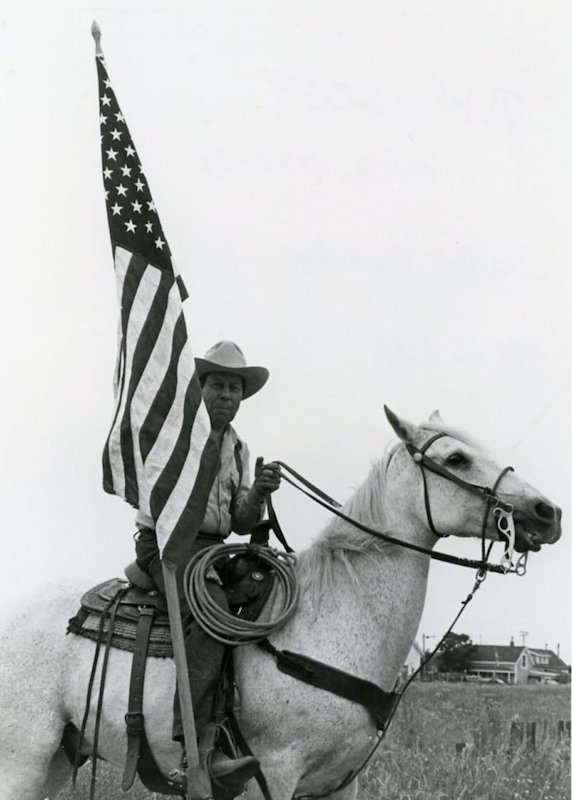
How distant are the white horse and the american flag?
41.4 inches

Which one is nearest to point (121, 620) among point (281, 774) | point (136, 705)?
point (136, 705)

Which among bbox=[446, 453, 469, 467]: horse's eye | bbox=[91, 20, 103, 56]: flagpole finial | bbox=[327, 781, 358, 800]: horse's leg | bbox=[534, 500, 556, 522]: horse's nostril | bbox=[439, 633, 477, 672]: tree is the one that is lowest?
bbox=[439, 633, 477, 672]: tree

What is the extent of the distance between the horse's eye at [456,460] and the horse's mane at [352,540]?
15cm

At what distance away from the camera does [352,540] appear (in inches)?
241

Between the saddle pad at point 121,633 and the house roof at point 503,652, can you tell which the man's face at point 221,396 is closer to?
the saddle pad at point 121,633

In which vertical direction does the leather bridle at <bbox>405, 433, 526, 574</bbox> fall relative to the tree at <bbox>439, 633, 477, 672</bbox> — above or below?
above

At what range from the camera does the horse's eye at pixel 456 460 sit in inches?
233

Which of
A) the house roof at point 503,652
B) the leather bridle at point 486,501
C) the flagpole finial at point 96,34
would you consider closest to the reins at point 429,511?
the leather bridle at point 486,501

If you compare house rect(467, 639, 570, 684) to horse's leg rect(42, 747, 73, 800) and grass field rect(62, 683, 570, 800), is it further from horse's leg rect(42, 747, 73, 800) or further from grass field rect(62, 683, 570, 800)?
horse's leg rect(42, 747, 73, 800)

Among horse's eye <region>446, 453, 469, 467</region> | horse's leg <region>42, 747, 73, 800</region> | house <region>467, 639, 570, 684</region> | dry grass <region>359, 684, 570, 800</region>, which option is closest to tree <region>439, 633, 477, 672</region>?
house <region>467, 639, 570, 684</region>

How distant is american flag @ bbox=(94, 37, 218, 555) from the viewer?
6008mm

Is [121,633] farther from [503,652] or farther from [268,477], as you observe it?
[503,652]

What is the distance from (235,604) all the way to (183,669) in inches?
26.7

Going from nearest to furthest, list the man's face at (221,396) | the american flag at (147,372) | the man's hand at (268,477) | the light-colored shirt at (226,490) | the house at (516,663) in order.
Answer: the american flag at (147,372) < the man's hand at (268,477) < the light-colored shirt at (226,490) < the man's face at (221,396) < the house at (516,663)
